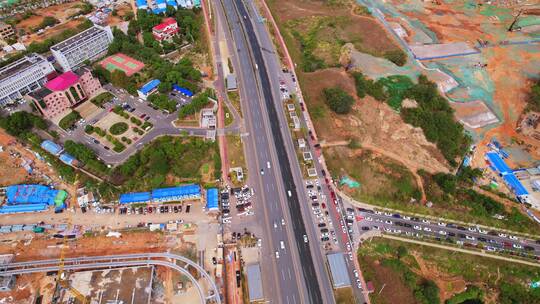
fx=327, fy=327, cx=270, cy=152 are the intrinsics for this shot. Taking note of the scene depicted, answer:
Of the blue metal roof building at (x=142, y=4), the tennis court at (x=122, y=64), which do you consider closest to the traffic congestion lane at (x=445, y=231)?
the tennis court at (x=122, y=64)

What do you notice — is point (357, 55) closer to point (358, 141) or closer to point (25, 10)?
point (358, 141)

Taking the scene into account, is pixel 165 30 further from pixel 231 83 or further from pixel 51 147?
pixel 51 147

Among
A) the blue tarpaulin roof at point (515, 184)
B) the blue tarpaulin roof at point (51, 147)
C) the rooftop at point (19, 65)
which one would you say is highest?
the rooftop at point (19, 65)

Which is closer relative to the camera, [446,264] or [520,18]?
[446,264]

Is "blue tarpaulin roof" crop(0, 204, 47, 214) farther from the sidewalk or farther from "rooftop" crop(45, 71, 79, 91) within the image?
the sidewalk

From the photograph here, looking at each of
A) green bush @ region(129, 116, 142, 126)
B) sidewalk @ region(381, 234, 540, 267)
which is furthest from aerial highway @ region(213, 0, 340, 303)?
green bush @ region(129, 116, 142, 126)

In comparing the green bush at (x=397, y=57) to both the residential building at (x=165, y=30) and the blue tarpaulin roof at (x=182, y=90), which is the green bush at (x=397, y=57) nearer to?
the blue tarpaulin roof at (x=182, y=90)

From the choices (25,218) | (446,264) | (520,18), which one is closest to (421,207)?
(446,264)
